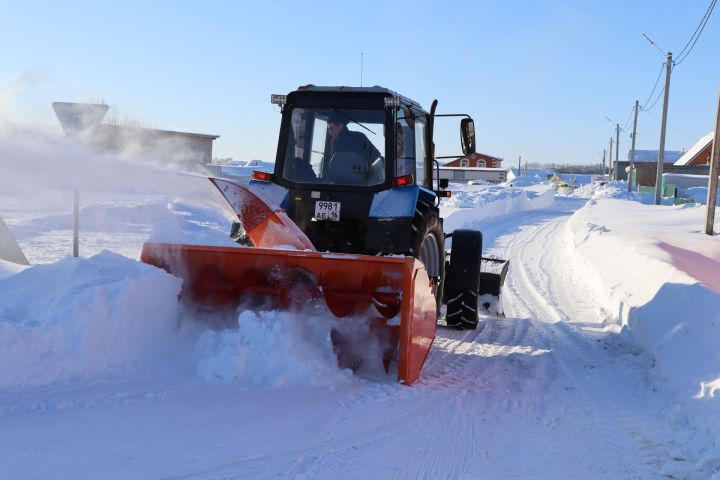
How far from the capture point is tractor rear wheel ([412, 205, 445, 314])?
589 cm

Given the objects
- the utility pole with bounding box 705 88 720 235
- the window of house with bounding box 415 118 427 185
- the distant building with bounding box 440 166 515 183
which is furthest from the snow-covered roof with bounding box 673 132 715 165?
the window of house with bounding box 415 118 427 185

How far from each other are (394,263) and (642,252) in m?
6.25

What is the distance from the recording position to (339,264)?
198 inches

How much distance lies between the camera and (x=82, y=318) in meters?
4.50

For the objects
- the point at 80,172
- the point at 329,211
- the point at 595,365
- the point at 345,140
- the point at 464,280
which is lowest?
the point at 595,365

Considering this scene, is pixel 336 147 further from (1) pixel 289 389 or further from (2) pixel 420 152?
(1) pixel 289 389

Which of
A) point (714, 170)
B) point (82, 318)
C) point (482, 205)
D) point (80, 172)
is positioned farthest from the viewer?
point (482, 205)

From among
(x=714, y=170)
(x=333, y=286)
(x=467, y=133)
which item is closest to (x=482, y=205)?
(x=714, y=170)

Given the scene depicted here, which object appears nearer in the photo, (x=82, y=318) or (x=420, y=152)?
(x=82, y=318)

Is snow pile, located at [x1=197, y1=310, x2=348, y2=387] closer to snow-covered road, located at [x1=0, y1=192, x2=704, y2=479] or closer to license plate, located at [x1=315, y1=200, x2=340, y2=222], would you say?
snow-covered road, located at [x1=0, y1=192, x2=704, y2=479]

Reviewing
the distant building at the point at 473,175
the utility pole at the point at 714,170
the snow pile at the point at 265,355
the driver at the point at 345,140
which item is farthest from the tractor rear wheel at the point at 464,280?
the distant building at the point at 473,175

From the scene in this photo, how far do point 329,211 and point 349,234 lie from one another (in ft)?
0.87

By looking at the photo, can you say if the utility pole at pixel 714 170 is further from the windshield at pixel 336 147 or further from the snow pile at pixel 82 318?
the snow pile at pixel 82 318

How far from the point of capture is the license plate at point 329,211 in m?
6.12
